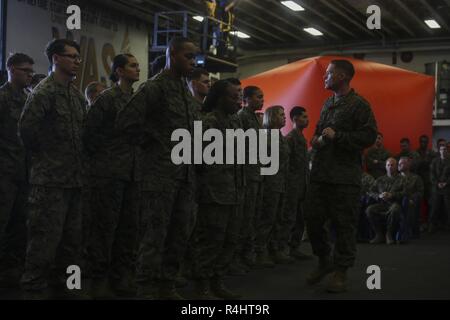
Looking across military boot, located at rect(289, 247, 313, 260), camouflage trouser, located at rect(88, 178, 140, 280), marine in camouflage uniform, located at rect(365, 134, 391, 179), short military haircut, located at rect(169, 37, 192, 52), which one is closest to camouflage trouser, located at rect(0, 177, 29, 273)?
camouflage trouser, located at rect(88, 178, 140, 280)

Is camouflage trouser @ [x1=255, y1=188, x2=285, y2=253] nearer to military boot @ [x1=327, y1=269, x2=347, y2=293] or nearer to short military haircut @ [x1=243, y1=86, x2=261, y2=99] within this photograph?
short military haircut @ [x1=243, y1=86, x2=261, y2=99]

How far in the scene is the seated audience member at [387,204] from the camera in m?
8.02

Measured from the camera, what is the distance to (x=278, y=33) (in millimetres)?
15227

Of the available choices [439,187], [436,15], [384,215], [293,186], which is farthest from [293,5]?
[293,186]

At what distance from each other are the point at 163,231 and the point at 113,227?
0.57m

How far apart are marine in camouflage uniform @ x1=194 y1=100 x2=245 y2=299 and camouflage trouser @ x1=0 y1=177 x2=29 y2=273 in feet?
4.38

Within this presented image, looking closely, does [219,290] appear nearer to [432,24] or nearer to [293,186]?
[293,186]

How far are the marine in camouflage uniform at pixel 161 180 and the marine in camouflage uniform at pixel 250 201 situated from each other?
1256 millimetres

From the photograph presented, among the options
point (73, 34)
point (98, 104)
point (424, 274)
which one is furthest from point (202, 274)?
point (73, 34)

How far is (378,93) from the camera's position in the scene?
9297mm

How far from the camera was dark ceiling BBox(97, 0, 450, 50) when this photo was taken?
464 inches

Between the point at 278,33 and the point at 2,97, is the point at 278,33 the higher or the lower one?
the higher one
